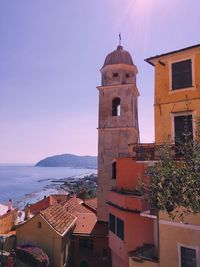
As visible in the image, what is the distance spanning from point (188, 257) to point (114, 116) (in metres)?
17.9

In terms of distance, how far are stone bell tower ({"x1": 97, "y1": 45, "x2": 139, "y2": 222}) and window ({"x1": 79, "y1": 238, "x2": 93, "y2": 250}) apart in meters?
2.37

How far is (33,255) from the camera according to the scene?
61.4ft

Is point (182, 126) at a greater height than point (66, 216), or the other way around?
point (182, 126)

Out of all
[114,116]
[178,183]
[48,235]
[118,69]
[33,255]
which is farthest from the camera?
[118,69]

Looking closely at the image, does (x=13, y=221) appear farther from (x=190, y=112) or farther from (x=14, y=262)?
(x=190, y=112)

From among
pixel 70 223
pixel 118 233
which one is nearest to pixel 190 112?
pixel 118 233

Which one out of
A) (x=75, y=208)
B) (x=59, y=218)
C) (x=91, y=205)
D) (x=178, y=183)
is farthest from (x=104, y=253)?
(x=178, y=183)

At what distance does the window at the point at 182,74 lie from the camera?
1573 centimetres

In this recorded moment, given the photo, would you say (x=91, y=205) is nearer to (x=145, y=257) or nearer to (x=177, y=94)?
(x=177, y=94)

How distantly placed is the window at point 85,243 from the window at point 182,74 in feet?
49.9

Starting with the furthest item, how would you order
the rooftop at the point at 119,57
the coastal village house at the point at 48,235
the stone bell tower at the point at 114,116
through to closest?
the rooftop at the point at 119,57
the stone bell tower at the point at 114,116
the coastal village house at the point at 48,235

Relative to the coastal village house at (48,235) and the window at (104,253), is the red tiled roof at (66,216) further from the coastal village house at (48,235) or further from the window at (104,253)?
the window at (104,253)

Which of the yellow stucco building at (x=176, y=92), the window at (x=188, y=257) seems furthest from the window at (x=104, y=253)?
the window at (x=188, y=257)

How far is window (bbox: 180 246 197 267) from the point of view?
36.1ft
